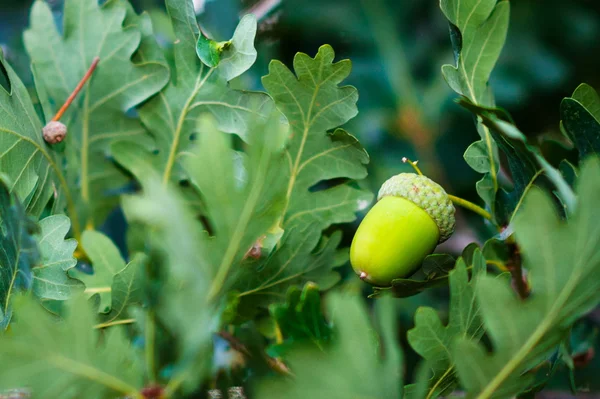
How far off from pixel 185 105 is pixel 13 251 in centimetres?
26

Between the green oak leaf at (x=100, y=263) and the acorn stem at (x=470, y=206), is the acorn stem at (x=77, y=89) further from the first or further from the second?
the acorn stem at (x=470, y=206)

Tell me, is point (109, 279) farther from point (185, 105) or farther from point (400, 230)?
point (400, 230)

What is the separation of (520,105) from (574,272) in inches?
47.4

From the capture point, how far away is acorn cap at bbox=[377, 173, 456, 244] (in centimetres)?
66

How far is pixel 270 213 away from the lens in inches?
17.3

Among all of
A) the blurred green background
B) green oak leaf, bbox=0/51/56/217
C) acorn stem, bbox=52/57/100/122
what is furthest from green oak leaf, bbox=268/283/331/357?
the blurred green background

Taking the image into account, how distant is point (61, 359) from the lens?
15.1 inches

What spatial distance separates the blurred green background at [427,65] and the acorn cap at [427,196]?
626mm

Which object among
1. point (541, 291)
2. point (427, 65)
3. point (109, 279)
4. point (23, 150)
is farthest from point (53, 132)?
point (427, 65)

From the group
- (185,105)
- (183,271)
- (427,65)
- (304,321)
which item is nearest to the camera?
(183,271)

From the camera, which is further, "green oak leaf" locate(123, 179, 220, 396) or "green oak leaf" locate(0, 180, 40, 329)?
"green oak leaf" locate(0, 180, 40, 329)

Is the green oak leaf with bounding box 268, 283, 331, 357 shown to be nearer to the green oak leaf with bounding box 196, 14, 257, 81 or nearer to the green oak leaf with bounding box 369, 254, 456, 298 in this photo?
the green oak leaf with bounding box 369, 254, 456, 298

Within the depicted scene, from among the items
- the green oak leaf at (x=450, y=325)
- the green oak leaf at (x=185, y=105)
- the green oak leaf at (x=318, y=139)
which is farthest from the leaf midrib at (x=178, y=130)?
the green oak leaf at (x=450, y=325)

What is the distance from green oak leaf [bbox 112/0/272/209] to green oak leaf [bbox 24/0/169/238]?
25mm
